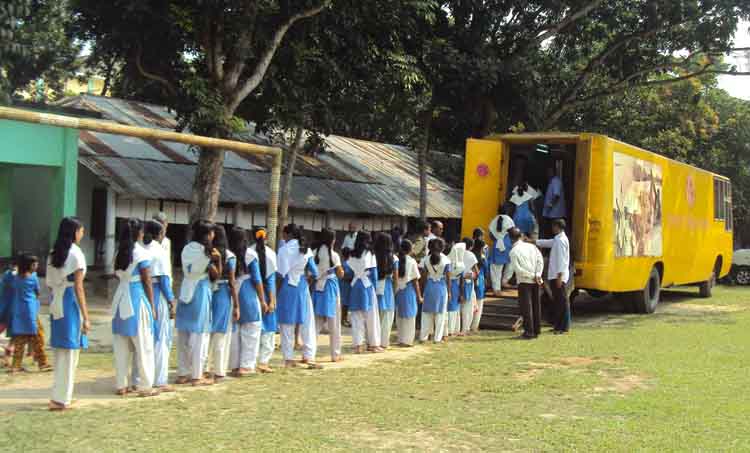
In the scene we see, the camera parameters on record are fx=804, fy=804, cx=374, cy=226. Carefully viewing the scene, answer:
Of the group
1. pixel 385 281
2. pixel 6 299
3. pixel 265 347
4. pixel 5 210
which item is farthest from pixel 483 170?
pixel 5 210

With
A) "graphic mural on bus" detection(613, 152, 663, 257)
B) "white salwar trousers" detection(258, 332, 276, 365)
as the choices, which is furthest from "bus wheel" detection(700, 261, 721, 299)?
"white salwar trousers" detection(258, 332, 276, 365)

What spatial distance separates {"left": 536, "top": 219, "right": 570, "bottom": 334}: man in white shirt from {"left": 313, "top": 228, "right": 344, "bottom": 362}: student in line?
3.85m

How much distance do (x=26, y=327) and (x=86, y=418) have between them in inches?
87.5

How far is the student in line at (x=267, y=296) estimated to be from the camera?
8.29 m

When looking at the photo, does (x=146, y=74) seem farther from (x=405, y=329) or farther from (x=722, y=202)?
(x=722, y=202)

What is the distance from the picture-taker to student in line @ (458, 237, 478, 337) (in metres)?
11.5

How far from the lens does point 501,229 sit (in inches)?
517

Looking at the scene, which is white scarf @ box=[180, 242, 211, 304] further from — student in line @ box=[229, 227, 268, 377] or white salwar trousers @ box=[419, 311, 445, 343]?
white salwar trousers @ box=[419, 311, 445, 343]

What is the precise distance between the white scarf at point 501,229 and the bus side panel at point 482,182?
26cm

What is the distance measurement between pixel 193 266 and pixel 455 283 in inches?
194

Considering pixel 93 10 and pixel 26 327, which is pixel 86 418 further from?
pixel 93 10

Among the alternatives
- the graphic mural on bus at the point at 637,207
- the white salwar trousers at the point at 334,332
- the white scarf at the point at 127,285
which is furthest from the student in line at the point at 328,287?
the graphic mural on bus at the point at 637,207

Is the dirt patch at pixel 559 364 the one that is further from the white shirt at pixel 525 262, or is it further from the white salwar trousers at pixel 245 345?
the white salwar trousers at pixel 245 345

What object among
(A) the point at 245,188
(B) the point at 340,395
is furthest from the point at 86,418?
(A) the point at 245,188
